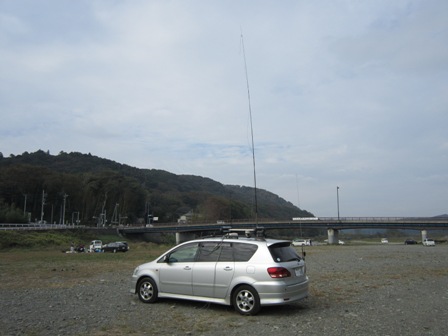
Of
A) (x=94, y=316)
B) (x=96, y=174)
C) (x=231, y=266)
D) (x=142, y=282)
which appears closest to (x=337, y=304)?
(x=231, y=266)

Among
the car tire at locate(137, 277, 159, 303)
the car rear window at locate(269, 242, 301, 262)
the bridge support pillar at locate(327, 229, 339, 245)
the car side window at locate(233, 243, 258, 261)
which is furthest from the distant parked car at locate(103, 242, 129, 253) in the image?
the bridge support pillar at locate(327, 229, 339, 245)

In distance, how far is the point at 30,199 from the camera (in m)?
126

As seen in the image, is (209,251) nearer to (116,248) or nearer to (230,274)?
(230,274)

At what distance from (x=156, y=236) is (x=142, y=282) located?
129770 millimetres

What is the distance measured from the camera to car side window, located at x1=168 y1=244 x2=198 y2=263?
33.1 feet

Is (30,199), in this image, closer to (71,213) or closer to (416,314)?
(71,213)

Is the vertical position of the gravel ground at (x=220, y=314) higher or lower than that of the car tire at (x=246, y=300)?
lower

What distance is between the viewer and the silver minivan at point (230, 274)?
29.0 feet

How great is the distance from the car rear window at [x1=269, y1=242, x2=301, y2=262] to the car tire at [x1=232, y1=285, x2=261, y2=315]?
36.0 inches

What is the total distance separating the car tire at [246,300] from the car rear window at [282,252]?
914 millimetres

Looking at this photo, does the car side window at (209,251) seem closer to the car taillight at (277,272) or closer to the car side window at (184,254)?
the car side window at (184,254)

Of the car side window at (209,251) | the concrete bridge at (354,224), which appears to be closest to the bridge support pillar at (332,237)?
the concrete bridge at (354,224)

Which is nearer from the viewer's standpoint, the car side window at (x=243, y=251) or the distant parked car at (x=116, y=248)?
the car side window at (x=243, y=251)

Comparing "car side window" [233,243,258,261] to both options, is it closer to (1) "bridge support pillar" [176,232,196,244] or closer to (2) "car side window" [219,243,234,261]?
(2) "car side window" [219,243,234,261]
